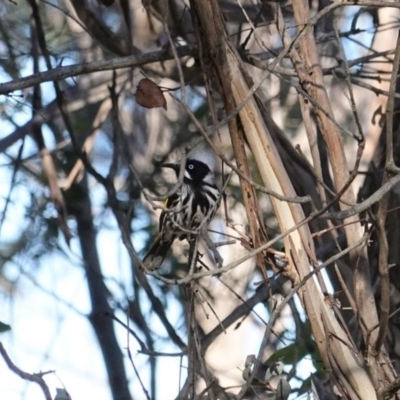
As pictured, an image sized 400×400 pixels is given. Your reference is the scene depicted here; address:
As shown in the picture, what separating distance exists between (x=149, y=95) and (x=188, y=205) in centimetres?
68

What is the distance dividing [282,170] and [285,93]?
2.21 m

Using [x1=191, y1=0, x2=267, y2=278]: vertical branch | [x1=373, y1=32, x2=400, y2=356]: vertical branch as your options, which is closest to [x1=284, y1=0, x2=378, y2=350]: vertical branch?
[x1=191, y1=0, x2=267, y2=278]: vertical branch

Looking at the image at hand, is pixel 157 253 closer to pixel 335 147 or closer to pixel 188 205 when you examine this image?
pixel 188 205

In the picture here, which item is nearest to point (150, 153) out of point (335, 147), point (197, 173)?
point (197, 173)

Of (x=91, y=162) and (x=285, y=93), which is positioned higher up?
(x=285, y=93)

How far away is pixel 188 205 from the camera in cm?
391

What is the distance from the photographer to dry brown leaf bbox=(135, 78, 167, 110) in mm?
3359

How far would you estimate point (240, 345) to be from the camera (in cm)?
578

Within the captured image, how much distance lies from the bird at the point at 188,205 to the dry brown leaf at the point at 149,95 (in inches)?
16.6

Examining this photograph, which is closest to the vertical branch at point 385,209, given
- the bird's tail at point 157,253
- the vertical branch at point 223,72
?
the vertical branch at point 223,72

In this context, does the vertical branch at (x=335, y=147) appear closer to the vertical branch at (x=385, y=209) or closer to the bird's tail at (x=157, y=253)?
the vertical branch at (x=385, y=209)

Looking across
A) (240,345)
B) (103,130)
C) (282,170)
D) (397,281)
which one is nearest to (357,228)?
(282,170)

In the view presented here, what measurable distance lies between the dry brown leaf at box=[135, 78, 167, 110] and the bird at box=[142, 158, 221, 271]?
42cm

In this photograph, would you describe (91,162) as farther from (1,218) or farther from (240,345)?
(240,345)
